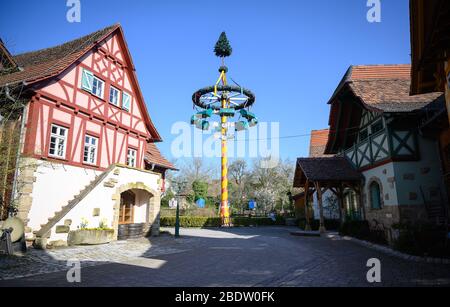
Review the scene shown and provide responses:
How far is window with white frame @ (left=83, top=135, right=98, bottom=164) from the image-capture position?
13.5 m

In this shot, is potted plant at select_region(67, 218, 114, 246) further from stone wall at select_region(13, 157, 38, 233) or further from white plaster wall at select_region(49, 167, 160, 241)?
stone wall at select_region(13, 157, 38, 233)

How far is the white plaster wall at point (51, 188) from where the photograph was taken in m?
10.8

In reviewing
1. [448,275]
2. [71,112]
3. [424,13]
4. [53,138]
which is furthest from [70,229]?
[424,13]

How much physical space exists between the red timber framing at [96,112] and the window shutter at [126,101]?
0.18 meters

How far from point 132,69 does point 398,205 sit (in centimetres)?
1518

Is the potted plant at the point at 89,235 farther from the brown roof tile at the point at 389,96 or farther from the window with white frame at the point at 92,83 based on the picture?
the brown roof tile at the point at 389,96

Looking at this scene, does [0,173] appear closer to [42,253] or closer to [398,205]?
[42,253]

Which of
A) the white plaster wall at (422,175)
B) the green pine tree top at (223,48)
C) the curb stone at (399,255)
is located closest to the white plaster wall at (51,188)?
the curb stone at (399,255)

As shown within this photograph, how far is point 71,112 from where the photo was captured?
42.0 ft

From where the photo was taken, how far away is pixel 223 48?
33.5 meters

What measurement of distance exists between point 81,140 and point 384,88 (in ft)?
49.2

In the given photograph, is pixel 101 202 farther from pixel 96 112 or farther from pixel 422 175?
pixel 422 175
